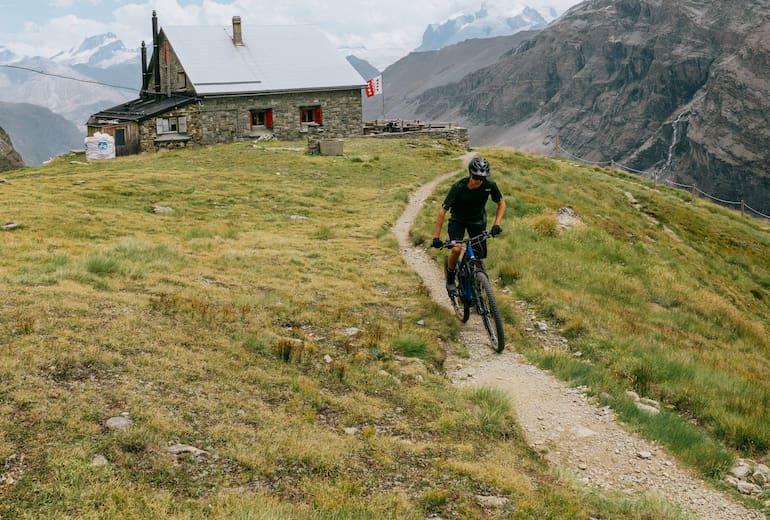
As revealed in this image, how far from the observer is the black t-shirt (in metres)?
10.9

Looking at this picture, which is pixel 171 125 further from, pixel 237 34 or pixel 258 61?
pixel 237 34

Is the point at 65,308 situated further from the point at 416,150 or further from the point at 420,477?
the point at 416,150

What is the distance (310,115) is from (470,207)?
4350 centimetres

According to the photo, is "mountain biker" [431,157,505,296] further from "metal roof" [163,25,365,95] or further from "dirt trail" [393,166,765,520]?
"metal roof" [163,25,365,95]

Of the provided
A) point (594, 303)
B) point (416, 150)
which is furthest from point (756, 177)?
point (594, 303)

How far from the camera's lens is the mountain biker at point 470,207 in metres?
10.7

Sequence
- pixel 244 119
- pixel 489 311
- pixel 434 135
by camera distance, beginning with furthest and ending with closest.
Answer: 1. pixel 434 135
2. pixel 244 119
3. pixel 489 311

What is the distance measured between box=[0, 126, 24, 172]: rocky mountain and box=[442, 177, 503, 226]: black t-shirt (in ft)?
116

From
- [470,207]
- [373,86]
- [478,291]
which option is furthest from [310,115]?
[478,291]

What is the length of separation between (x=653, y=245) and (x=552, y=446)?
20.3 meters

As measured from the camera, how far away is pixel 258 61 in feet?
175

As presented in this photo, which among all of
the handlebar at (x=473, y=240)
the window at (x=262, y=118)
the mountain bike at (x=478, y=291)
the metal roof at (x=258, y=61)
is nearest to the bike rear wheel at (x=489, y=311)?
the mountain bike at (x=478, y=291)

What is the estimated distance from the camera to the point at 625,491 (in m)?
7.02

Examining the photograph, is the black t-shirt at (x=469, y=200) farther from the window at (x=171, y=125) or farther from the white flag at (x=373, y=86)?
the white flag at (x=373, y=86)
